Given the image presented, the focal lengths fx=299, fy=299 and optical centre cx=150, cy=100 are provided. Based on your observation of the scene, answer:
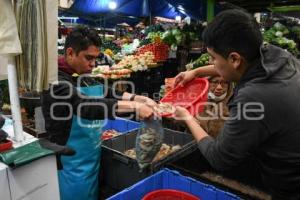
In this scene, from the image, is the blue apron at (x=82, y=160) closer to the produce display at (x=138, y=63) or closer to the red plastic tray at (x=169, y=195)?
the red plastic tray at (x=169, y=195)

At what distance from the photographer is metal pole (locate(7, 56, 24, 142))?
176cm

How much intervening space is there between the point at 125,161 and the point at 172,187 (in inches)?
24.9

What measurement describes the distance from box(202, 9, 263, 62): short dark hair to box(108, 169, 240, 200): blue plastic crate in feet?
4.06

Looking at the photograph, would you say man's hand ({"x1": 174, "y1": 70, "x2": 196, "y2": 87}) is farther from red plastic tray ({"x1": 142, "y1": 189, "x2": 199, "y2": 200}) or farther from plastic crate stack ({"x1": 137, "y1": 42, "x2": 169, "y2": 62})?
plastic crate stack ({"x1": 137, "y1": 42, "x2": 169, "y2": 62})

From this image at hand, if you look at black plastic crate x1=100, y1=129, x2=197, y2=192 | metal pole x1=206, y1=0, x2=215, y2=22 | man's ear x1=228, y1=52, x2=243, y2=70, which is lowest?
black plastic crate x1=100, y1=129, x2=197, y2=192

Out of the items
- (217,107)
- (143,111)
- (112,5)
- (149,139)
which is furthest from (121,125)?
(112,5)

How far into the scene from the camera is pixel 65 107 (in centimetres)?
241

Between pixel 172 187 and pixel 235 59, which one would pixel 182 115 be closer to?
pixel 235 59

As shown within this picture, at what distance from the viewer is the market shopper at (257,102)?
4.45 ft

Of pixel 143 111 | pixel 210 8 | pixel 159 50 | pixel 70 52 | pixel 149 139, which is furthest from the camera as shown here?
pixel 159 50

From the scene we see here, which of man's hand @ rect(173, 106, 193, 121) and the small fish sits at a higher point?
man's hand @ rect(173, 106, 193, 121)

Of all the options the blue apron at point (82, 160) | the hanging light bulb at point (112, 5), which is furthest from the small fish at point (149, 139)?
the hanging light bulb at point (112, 5)

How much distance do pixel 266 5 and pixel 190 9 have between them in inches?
74.9

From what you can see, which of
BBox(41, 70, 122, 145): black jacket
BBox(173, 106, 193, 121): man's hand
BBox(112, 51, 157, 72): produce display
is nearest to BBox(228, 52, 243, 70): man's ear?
BBox(173, 106, 193, 121): man's hand
